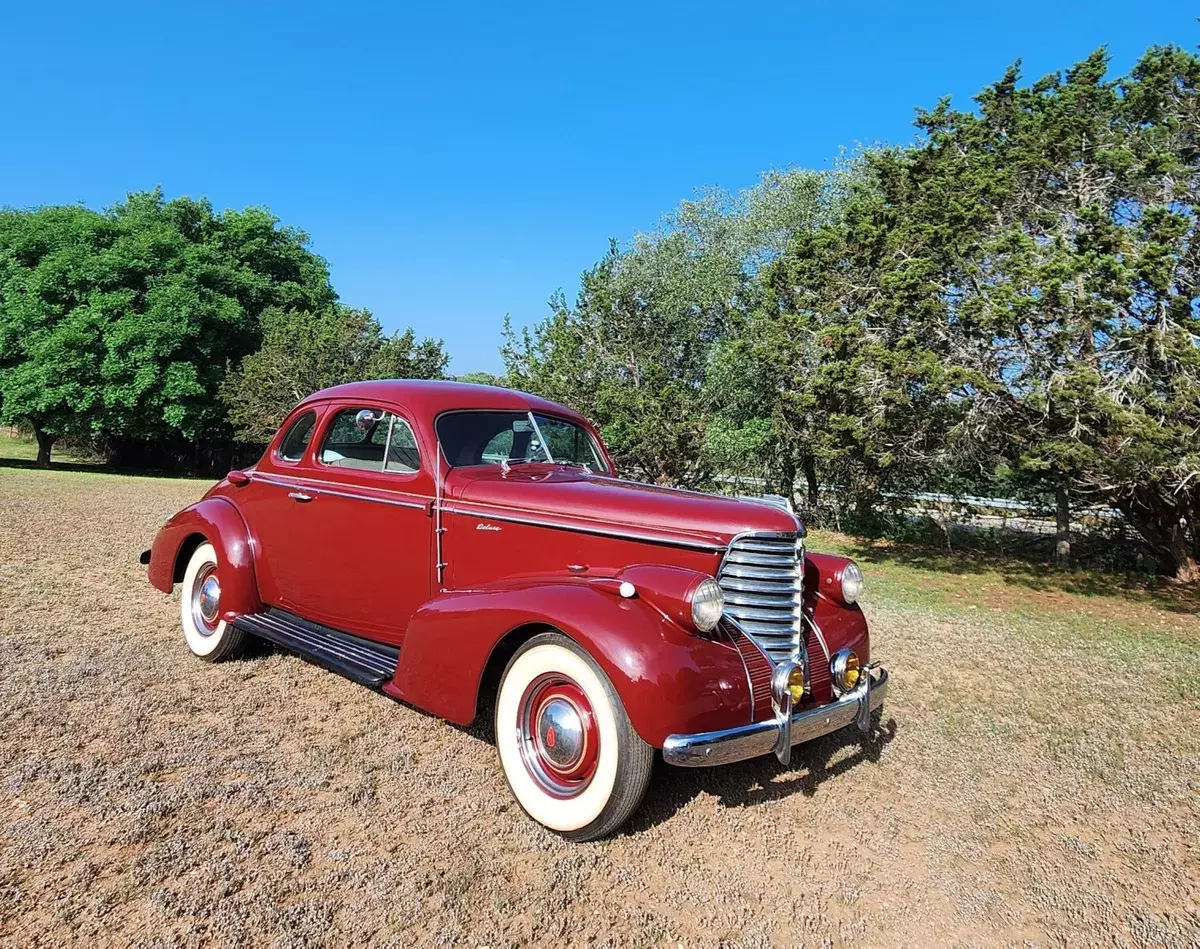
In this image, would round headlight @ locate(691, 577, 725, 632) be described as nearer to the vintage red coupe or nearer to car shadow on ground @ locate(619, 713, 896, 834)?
the vintage red coupe

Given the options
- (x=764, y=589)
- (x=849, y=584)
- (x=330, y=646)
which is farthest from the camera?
(x=330, y=646)

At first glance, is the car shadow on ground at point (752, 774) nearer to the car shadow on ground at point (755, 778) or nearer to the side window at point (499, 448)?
the car shadow on ground at point (755, 778)

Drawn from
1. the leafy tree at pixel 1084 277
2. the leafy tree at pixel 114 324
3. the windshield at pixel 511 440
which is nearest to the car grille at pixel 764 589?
the windshield at pixel 511 440

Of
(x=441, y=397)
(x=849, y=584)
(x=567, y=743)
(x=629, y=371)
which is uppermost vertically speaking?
(x=629, y=371)

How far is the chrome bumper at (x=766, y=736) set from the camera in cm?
301

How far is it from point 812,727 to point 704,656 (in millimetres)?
659

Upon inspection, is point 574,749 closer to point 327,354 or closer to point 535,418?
point 535,418

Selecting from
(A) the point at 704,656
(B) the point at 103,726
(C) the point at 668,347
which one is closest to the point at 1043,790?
(A) the point at 704,656

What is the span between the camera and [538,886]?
116 inches

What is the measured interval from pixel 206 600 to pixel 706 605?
161 inches

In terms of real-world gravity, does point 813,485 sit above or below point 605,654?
above

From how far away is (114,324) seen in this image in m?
25.9

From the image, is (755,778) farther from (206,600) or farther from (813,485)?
(813,485)

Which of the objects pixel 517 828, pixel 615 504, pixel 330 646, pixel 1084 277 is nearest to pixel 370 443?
pixel 330 646
